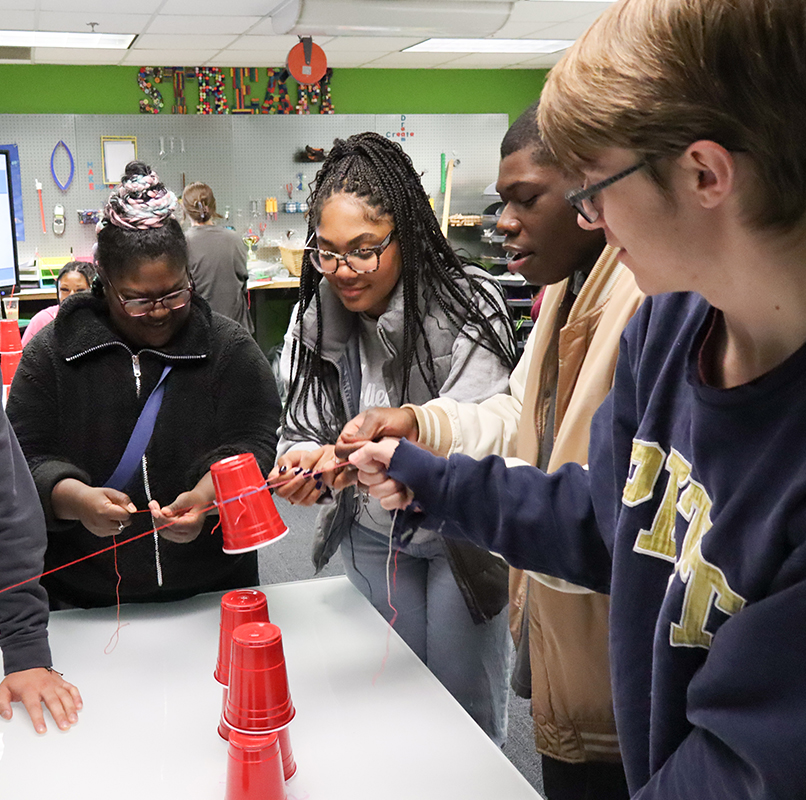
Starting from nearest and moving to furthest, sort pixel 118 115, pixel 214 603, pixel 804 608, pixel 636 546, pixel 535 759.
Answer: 1. pixel 804 608
2. pixel 636 546
3. pixel 214 603
4. pixel 535 759
5. pixel 118 115

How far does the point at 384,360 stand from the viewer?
5.76ft

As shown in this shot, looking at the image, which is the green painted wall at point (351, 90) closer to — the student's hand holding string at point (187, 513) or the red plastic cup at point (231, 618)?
the student's hand holding string at point (187, 513)

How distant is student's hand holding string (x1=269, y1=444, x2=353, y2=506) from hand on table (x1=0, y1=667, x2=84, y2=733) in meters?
0.48

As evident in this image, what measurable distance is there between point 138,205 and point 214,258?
4.44 metres

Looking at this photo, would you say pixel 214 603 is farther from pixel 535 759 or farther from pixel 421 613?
pixel 535 759

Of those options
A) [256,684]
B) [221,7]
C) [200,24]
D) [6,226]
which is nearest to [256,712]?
[256,684]

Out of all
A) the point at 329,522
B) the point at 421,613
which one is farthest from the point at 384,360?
the point at 421,613

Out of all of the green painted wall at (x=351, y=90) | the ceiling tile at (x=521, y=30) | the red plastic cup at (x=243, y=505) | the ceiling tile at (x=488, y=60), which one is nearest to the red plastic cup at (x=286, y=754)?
the red plastic cup at (x=243, y=505)

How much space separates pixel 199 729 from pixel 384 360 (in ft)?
2.69

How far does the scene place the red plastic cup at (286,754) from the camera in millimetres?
1123

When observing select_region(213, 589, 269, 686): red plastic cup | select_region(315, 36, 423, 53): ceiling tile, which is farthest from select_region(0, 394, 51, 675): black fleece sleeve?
select_region(315, 36, 423, 53): ceiling tile

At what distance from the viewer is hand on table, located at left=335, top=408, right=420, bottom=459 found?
1.40 metres

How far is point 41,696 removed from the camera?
130 centimetres

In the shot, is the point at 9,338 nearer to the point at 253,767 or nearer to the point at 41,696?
the point at 41,696
